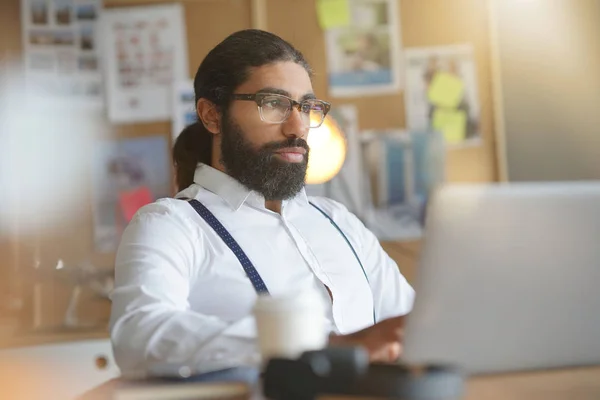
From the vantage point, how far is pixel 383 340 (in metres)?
1.17

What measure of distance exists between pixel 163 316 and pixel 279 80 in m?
0.71

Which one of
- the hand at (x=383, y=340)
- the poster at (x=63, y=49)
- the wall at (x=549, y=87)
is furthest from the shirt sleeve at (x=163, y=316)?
the wall at (x=549, y=87)

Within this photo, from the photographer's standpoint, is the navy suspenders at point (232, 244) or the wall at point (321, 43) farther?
the wall at point (321, 43)

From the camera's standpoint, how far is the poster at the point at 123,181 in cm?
274

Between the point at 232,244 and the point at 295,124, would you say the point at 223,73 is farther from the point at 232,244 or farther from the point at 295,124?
the point at 232,244

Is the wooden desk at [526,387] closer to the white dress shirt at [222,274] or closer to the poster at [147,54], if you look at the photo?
the white dress shirt at [222,274]

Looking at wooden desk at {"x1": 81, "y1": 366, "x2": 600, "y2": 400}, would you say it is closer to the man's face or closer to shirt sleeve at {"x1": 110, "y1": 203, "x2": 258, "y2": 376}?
shirt sleeve at {"x1": 110, "y1": 203, "x2": 258, "y2": 376}

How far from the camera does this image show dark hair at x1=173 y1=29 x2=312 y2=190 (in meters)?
1.91

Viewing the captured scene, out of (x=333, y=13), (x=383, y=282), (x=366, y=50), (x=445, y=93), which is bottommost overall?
(x=383, y=282)

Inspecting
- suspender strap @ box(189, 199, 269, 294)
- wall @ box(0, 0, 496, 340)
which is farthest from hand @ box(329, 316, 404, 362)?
wall @ box(0, 0, 496, 340)

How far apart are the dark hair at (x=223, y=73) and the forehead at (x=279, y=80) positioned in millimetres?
13

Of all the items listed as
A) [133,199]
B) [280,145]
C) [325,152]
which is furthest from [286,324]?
[133,199]

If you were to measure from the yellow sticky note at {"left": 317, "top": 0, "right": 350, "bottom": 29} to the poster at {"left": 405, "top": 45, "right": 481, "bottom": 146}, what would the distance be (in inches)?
9.1

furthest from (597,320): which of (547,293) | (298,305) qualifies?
(298,305)
